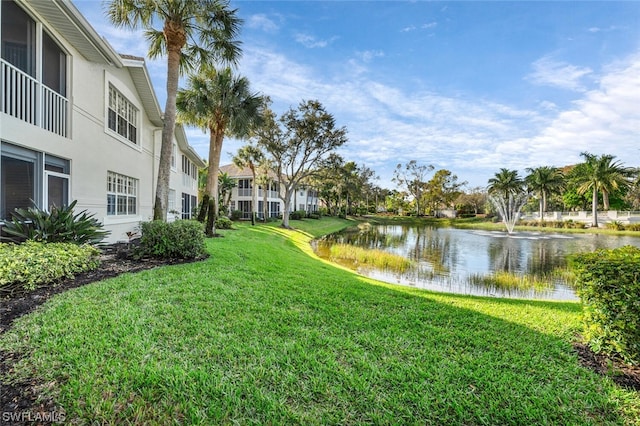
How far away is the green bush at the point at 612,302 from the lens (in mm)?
3432

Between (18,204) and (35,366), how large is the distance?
21.1 feet

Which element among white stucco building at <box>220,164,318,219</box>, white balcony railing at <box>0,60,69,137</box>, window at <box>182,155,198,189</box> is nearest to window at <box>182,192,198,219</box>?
window at <box>182,155,198,189</box>

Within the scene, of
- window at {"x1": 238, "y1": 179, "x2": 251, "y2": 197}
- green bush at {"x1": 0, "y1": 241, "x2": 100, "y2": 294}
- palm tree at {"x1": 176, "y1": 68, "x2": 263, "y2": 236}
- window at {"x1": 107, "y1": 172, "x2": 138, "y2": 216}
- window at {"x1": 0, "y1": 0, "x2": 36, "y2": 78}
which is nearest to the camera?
green bush at {"x1": 0, "y1": 241, "x2": 100, "y2": 294}

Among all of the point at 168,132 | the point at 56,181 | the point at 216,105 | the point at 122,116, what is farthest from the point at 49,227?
the point at 216,105

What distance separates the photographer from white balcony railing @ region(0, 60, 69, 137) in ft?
20.9

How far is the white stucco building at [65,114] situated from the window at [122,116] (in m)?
0.04

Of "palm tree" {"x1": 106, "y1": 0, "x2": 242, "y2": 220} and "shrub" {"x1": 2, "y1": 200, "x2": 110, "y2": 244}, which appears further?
"palm tree" {"x1": 106, "y1": 0, "x2": 242, "y2": 220}

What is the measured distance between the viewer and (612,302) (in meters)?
3.59

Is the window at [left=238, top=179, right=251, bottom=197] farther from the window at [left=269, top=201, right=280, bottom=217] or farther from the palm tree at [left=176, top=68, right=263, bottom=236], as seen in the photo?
the palm tree at [left=176, top=68, right=263, bottom=236]

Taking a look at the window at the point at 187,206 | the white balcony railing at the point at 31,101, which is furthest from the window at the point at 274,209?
the white balcony railing at the point at 31,101

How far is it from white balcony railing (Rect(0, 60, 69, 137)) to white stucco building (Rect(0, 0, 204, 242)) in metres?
0.02

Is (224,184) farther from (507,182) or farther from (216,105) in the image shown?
(507,182)

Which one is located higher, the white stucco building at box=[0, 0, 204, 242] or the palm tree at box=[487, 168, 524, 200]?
the palm tree at box=[487, 168, 524, 200]

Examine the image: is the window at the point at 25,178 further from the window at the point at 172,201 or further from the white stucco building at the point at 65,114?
the window at the point at 172,201
